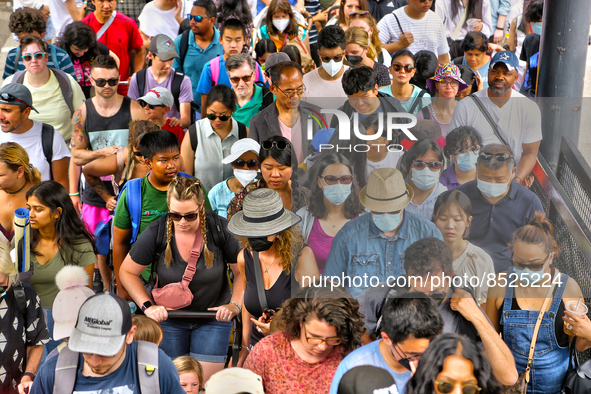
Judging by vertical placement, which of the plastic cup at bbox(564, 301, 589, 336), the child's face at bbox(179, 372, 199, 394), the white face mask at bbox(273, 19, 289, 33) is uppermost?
the white face mask at bbox(273, 19, 289, 33)

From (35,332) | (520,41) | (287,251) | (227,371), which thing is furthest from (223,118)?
(520,41)

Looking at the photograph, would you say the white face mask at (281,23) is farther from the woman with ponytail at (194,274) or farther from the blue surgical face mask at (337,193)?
the blue surgical face mask at (337,193)

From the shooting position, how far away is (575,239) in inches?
105

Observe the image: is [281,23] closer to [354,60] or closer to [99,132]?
[354,60]

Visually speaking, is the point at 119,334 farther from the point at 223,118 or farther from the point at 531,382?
the point at 223,118

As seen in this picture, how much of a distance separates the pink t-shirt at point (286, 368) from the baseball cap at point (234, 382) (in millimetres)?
132

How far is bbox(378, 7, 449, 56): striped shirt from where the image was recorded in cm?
648

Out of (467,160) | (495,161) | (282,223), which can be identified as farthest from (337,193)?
(282,223)

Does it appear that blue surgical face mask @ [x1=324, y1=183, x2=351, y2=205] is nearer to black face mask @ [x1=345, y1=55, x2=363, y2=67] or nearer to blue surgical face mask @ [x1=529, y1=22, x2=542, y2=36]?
black face mask @ [x1=345, y1=55, x2=363, y2=67]

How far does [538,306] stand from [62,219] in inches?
111

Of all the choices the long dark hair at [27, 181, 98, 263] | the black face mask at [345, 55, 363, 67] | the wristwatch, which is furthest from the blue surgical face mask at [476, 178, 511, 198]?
the black face mask at [345, 55, 363, 67]

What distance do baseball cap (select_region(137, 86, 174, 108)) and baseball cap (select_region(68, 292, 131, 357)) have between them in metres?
2.81

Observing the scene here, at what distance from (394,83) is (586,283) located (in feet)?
9.06

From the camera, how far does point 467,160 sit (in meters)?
2.51
